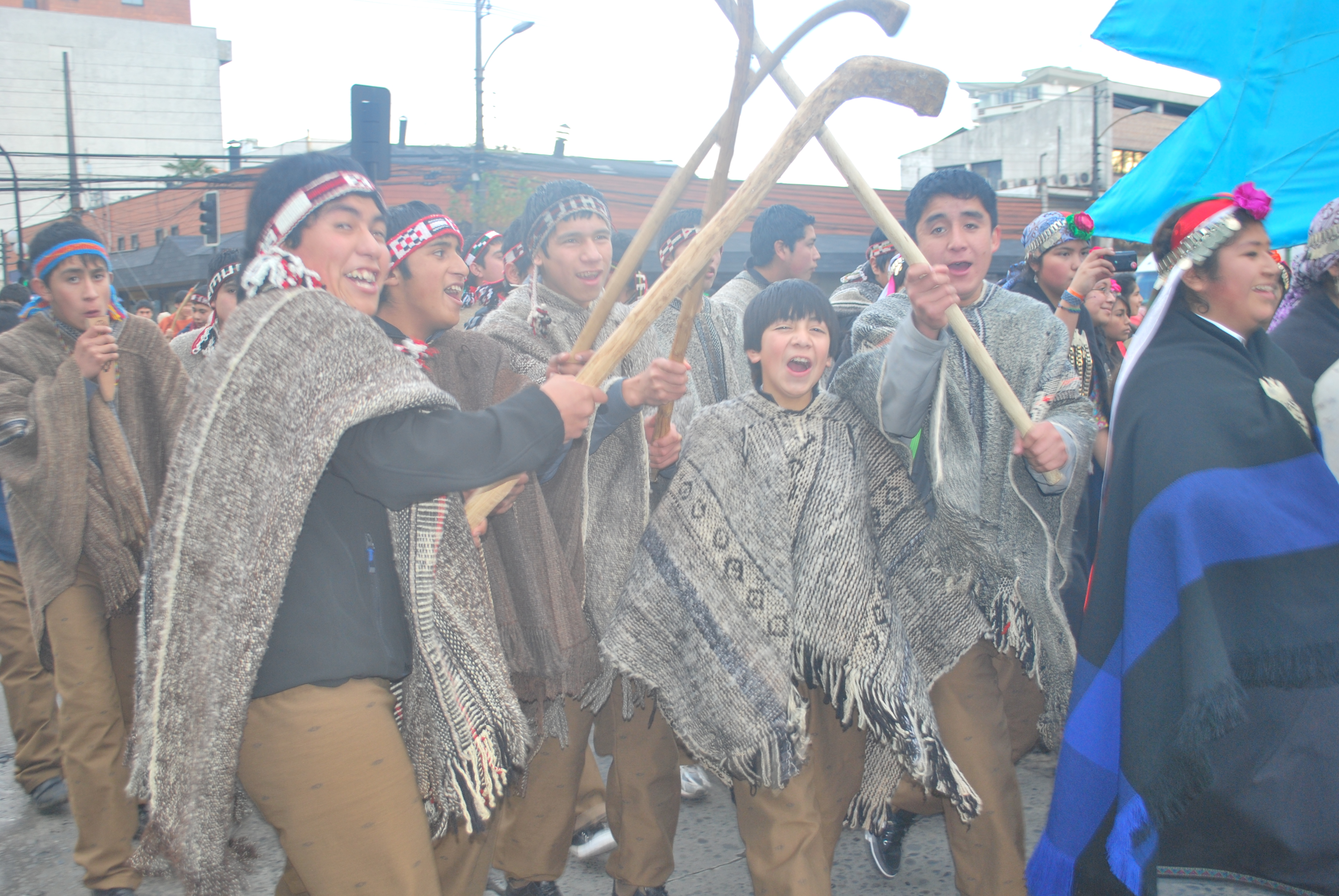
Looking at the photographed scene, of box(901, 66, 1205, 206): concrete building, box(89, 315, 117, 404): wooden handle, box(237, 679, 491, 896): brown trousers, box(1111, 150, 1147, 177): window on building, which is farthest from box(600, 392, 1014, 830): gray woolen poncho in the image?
box(1111, 150, 1147, 177): window on building

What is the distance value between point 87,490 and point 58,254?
0.94 m

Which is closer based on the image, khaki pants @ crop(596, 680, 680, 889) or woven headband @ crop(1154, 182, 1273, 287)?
woven headband @ crop(1154, 182, 1273, 287)

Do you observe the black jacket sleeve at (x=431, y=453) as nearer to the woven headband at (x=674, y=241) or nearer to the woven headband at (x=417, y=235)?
the woven headband at (x=417, y=235)

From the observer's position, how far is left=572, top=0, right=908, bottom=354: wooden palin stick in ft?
8.14

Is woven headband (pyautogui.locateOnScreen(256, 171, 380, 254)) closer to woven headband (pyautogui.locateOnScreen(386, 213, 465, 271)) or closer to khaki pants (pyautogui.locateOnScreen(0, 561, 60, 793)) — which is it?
woven headband (pyautogui.locateOnScreen(386, 213, 465, 271))

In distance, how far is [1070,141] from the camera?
37875 millimetres

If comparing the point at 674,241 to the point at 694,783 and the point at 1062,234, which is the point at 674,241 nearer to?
the point at 1062,234

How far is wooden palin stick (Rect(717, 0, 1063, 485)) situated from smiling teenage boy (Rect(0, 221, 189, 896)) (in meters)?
2.25

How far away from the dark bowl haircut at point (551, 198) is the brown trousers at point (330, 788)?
6.44 feet

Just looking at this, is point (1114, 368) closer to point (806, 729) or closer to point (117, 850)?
point (806, 729)

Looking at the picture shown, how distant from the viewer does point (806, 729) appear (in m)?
2.67

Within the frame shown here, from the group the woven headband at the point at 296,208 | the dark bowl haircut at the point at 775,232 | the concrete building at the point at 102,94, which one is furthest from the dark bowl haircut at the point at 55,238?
the concrete building at the point at 102,94

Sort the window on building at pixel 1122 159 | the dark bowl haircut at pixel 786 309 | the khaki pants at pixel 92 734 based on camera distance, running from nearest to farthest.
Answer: the dark bowl haircut at pixel 786 309
the khaki pants at pixel 92 734
the window on building at pixel 1122 159

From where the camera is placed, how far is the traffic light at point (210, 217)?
16.7 m
